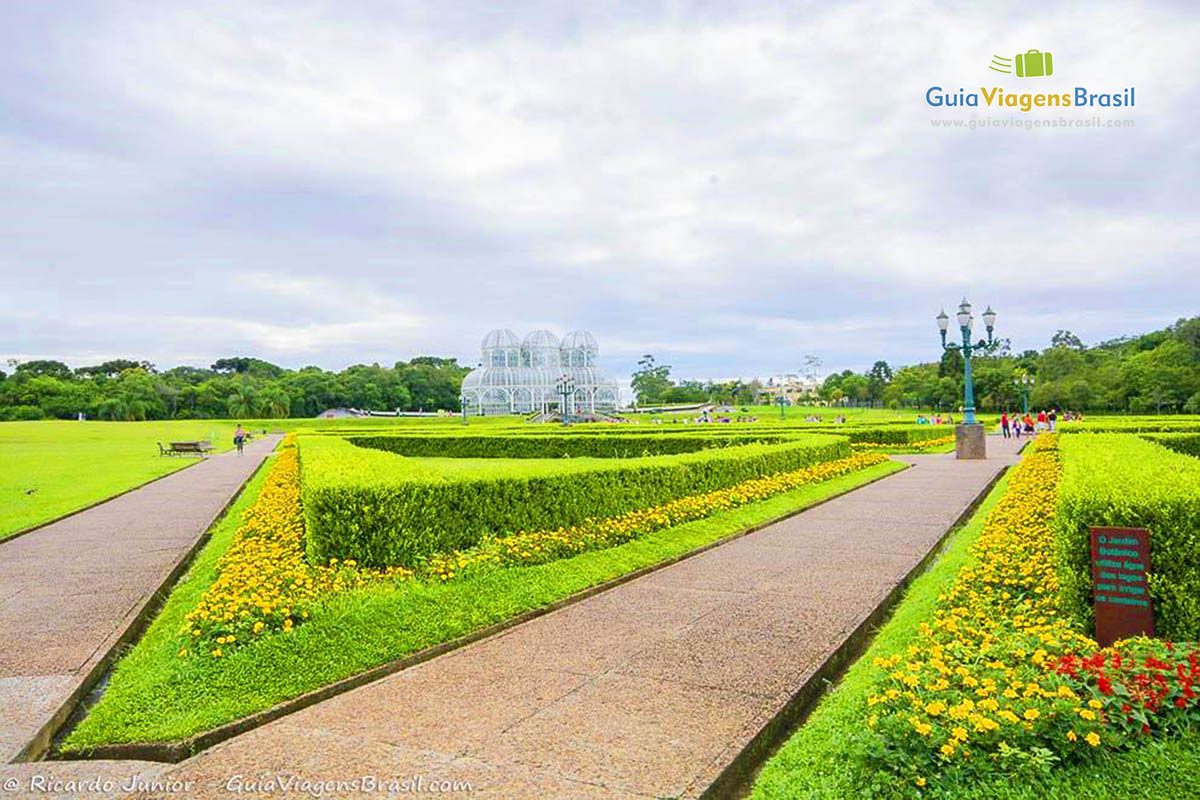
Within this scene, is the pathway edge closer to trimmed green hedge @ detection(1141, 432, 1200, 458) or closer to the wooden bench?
trimmed green hedge @ detection(1141, 432, 1200, 458)

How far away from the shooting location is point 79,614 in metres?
6.22

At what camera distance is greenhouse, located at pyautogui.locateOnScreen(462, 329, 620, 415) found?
70.1 metres

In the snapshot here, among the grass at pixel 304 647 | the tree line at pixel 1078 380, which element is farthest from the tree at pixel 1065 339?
the grass at pixel 304 647

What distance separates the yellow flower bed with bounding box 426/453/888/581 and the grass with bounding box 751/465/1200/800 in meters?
3.64

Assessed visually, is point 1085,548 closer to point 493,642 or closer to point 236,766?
point 493,642

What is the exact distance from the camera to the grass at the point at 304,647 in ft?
13.3

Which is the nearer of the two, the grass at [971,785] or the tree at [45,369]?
the grass at [971,785]

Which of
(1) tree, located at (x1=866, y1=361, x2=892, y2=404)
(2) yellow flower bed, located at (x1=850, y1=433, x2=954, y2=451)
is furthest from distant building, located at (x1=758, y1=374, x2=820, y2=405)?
(2) yellow flower bed, located at (x1=850, y1=433, x2=954, y2=451)

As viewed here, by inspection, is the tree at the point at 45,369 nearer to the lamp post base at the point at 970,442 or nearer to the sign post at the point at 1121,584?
the lamp post base at the point at 970,442

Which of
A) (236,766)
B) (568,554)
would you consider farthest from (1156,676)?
(568,554)

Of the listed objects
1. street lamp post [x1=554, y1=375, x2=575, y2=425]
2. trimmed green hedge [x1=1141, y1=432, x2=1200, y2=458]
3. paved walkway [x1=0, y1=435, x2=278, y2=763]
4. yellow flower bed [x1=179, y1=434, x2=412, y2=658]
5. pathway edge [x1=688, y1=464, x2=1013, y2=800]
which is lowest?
pathway edge [x1=688, y1=464, x2=1013, y2=800]

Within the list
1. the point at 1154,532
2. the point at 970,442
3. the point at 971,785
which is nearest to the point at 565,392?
the point at 970,442

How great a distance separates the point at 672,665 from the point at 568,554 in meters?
3.16

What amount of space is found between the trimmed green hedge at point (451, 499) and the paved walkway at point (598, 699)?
1.75 meters
